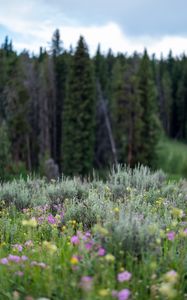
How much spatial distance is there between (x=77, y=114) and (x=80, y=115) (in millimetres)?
482

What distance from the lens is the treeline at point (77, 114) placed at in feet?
129

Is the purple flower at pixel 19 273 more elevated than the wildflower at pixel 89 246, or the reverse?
the wildflower at pixel 89 246

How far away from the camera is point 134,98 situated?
134 ft

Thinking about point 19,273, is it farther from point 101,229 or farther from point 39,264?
point 101,229

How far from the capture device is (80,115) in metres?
38.9

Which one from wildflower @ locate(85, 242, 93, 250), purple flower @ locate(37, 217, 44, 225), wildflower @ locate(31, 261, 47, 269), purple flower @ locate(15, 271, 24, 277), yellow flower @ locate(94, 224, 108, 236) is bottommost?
purple flower @ locate(37, 217, 44, 225)

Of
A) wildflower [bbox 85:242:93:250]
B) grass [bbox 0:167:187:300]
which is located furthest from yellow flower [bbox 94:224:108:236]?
wildflower [bbox 85:242:93:250]

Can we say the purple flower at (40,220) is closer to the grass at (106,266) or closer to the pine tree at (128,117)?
the grass at (106,266)

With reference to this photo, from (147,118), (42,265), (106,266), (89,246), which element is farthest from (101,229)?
(147,118)

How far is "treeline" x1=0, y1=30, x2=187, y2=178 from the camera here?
3941 centimetres

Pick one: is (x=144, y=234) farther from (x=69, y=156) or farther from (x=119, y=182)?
(x=69, y=156)

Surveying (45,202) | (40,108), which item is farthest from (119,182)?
(40,108)

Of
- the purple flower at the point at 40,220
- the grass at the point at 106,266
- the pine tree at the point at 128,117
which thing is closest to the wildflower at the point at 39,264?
the grass at the point at 106,266

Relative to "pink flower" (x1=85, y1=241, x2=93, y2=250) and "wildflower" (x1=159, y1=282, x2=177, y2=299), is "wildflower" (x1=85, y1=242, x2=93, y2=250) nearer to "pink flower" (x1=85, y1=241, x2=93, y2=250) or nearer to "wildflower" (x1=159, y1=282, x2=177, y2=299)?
"pink flower" (x1=85, y1=241, x2=93, y2=250)
